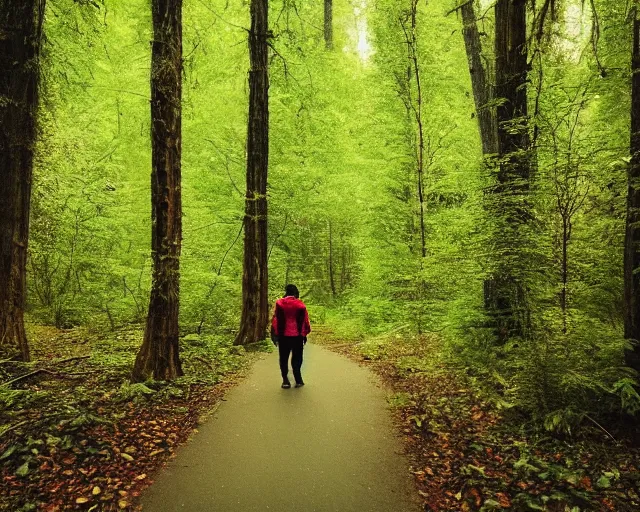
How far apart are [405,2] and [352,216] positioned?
28.6 feet

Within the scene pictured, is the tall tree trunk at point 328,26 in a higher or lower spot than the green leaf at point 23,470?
higher

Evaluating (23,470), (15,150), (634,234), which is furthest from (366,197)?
(23,470)

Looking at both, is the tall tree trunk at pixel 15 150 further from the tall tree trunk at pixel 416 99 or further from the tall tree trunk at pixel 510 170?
the tall tree trunk at pixel 416 99

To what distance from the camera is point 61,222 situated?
1239cm

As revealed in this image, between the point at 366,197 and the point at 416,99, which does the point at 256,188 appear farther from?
the point at 416,99

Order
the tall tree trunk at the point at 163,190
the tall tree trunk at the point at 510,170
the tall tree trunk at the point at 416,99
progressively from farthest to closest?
1. the tall tree trunk at the point at 416,99
2. the tall tree trunk at the point at 163,190
3. the tall tree trunk at the point at 510,170

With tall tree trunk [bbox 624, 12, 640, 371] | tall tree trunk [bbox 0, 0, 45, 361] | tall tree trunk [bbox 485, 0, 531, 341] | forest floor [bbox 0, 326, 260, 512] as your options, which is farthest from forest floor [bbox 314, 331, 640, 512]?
tall tree trunk [bbox 0, 0, 45, 361]

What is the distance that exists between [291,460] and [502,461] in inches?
92.8

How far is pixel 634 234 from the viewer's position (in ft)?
16.3

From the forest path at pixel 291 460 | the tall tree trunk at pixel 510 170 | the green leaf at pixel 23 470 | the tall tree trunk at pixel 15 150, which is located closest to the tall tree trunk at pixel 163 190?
the forest path at pixel 291 460

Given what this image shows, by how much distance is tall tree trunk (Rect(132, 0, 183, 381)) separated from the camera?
291 inches

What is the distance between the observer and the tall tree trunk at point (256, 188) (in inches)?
467

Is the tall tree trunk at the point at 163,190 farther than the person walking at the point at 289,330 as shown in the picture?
No

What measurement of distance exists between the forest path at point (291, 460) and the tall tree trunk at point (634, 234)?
3068 mm
